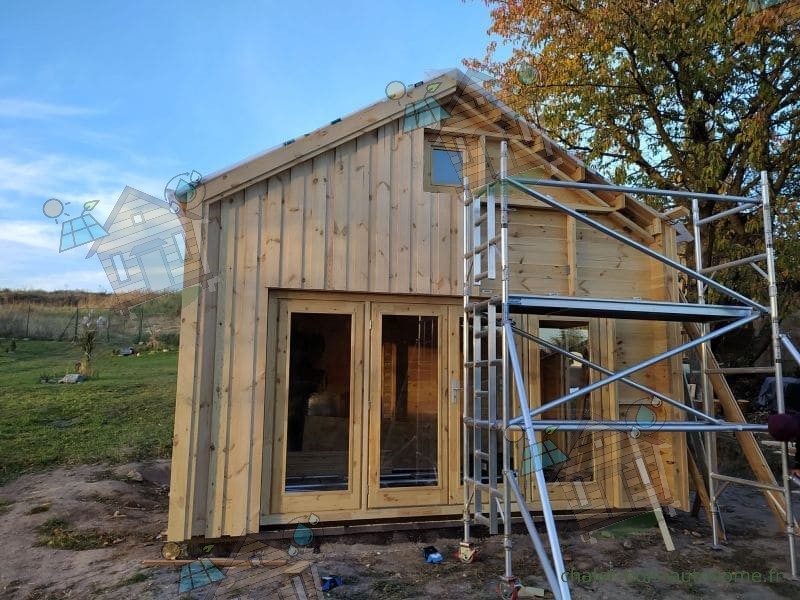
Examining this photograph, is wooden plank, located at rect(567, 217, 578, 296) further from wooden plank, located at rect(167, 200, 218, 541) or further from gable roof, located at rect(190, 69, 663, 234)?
wooden plank, located at rect(167, 200, 218, 541)

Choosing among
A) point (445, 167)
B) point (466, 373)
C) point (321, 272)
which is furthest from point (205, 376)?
point (445, 167)

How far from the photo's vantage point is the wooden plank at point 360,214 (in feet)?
18.2

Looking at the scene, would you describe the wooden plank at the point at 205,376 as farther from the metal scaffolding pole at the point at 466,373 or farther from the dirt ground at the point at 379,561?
the metal scaffolding pole at the point at 466,373

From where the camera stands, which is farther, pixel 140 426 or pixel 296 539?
pixel 140 426

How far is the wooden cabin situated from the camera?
5.11m

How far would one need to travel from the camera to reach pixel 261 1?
866cm

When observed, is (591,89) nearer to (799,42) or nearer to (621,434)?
(799,42)

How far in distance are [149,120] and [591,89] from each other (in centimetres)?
849

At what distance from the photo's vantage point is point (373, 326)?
5.61m

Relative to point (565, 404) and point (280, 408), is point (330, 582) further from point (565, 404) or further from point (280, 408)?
point (565, 404)

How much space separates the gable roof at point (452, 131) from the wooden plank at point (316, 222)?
151mm

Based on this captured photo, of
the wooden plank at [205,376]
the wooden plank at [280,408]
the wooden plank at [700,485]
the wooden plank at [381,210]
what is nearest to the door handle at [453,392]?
the wooden plank at [381,210]

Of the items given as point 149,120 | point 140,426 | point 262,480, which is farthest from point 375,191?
point 140,426

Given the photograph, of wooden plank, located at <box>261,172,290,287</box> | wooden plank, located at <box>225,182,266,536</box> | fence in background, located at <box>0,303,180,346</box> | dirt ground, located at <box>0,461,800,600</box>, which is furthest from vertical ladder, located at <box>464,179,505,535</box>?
fence in background, located at <box>0,303,180,346</box>
